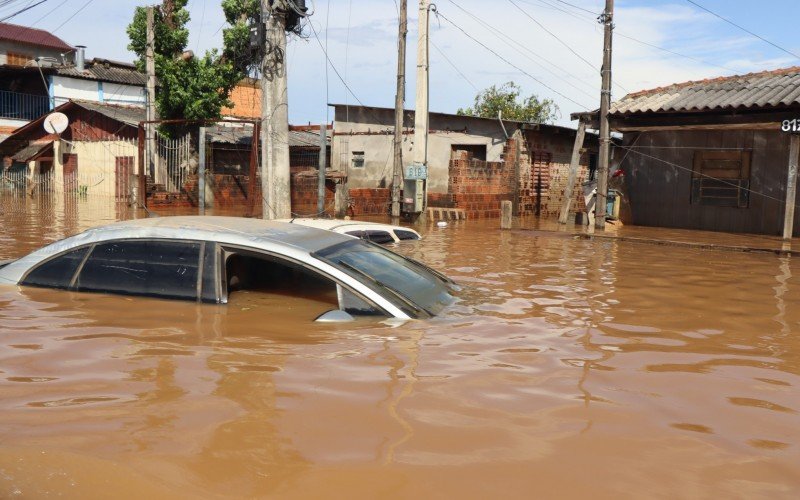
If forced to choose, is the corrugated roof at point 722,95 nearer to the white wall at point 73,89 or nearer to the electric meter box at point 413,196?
the electric meter box at point 413,196

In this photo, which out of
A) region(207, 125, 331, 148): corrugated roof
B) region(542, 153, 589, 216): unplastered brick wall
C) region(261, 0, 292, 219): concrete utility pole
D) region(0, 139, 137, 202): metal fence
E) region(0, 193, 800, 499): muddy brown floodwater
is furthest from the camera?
region(0, 139, 137, 202): metal fence

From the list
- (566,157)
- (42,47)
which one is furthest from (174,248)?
(42,47)

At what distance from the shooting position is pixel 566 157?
27250 millimetres

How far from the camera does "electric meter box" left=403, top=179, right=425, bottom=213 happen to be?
19.8 meters

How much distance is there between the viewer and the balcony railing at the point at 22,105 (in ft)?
129

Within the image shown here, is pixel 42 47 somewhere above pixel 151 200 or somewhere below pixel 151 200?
above

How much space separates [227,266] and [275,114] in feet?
26.6

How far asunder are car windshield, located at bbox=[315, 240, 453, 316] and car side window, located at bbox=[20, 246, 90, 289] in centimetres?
188

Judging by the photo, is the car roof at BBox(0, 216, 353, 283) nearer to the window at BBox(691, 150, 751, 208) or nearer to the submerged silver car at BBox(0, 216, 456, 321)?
the submerged silver car at BBox(0, 216, 456, 321)

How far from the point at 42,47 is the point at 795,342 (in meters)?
48.8

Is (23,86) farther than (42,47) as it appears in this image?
No

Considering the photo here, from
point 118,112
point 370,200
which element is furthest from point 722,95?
point 118,112

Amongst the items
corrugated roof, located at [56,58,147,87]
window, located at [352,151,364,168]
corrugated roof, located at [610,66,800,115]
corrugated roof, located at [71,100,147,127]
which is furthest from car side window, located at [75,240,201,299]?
corrugated roof, located at [56,58,147,87]

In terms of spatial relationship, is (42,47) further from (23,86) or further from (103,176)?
(103,176)
